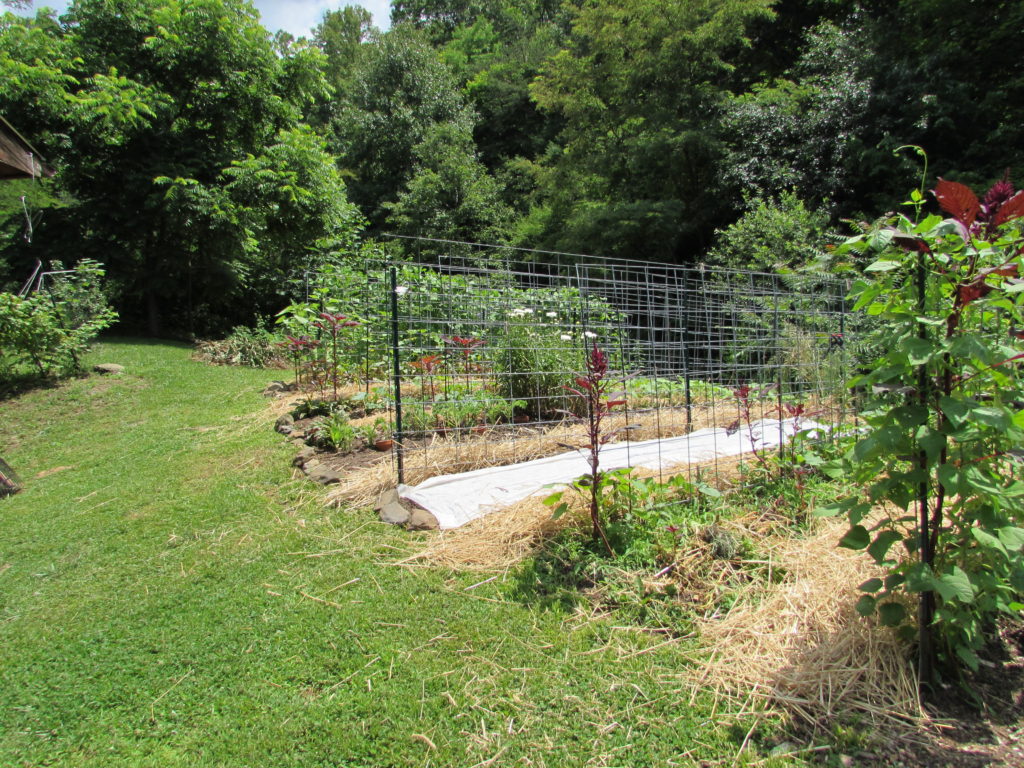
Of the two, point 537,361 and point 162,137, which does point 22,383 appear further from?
point 162,137

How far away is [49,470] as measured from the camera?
4008 millimetres

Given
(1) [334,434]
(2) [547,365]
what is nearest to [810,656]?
(2) [547,365]

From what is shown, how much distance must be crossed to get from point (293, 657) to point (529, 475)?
1588 millimetres

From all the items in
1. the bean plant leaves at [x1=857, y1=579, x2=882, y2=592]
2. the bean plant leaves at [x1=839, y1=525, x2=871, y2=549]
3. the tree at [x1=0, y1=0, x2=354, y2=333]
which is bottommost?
the bean plant leaves at [x1=857, y1=579, x2=882, y2=592]

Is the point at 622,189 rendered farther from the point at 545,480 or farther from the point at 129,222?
the point at 545,480

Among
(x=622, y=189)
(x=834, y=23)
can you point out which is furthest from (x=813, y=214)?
(x=834, y=23)

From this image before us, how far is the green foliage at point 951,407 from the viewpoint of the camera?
51.3 inches

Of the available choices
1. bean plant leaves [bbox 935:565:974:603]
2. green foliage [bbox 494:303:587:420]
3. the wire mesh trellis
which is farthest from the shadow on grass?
bean plant leaves [bbox 935:565:974:603]

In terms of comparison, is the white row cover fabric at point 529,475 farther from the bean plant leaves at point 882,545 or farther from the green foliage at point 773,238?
the green foliage at point 773,238

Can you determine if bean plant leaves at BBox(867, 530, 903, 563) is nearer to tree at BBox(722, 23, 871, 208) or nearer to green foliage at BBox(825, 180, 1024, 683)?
green foliage at BBox(825, 180, 1024, 683)

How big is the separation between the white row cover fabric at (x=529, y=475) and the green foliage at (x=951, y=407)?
1.21 metres

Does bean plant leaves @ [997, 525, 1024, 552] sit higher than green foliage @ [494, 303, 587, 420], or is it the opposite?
green foliage @ [494, 303, 587, 420]

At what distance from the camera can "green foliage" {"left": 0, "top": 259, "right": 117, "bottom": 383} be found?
18.4 ft

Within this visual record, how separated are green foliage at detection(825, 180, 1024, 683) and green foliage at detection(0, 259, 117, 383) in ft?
23.9
